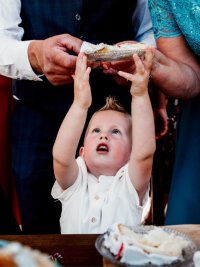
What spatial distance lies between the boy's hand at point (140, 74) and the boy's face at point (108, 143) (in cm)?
20

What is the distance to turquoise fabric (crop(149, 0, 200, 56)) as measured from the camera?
1636mm

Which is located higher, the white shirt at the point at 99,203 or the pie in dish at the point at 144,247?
the pie in dish at the point at 144,247

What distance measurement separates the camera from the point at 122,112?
170 centimetres

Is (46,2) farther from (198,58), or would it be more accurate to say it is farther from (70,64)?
(198,58)

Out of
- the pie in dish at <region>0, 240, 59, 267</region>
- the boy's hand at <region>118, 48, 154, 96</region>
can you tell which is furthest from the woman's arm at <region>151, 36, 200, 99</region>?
the pie in dish at <region>0, 240, 59, 267</region>

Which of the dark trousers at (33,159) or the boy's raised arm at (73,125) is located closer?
the boy's raised arm at (73,125)

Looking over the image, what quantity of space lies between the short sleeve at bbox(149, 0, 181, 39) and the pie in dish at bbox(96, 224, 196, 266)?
0.93 m

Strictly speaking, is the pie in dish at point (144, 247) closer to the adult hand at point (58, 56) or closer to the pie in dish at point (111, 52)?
the pie in dish at point (111, 52)

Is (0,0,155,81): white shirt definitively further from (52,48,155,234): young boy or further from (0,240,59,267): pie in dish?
(0,240,59,267): pie in dish

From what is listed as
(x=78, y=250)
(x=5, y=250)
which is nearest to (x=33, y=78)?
(x=78, y=250)

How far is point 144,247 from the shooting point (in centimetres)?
86

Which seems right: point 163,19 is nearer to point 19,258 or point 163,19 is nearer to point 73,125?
point 73,125

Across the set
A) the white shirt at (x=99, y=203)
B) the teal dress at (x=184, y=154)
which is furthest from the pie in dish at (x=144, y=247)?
the teal dress at (x=184, y=154)

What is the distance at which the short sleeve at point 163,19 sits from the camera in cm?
167
